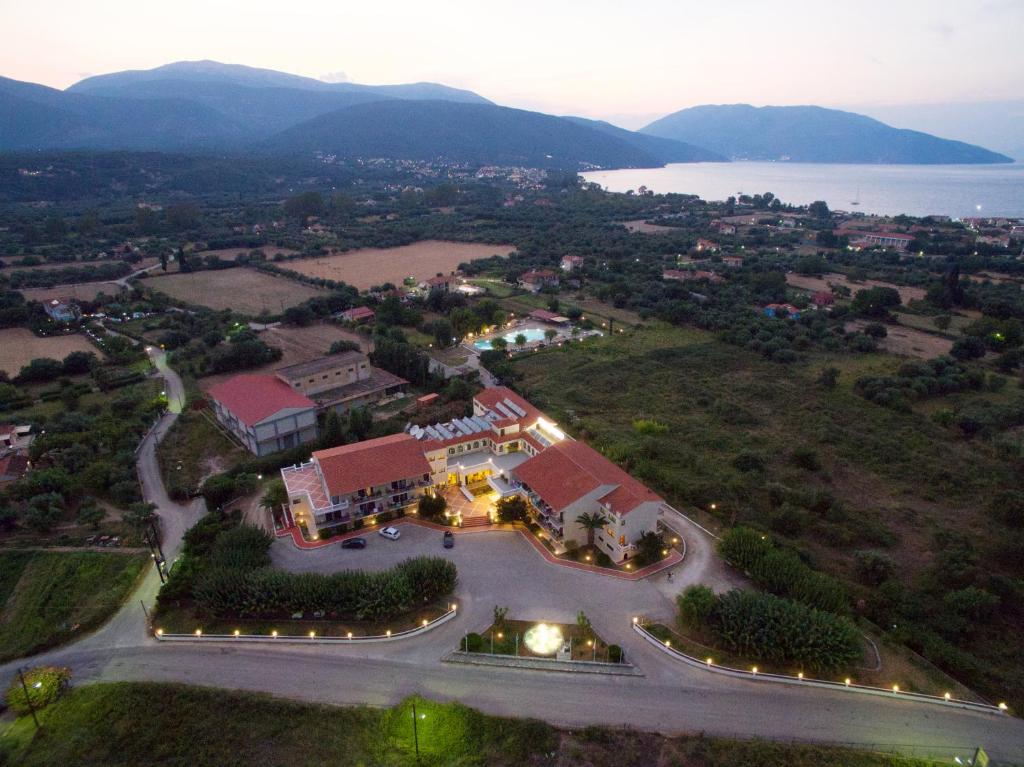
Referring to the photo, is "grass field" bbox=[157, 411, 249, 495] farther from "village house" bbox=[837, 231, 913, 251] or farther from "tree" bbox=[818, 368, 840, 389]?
"village house" bbox=[837, 231, 913, 251]

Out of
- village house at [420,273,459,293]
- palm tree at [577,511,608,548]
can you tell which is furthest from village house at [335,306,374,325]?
palm tree at [577,511,608,548]

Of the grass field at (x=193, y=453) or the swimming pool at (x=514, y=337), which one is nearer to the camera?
the grass field at (x=193, y=453)

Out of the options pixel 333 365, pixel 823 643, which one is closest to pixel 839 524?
pixel 823 643

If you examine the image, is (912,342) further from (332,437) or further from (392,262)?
(392,262)

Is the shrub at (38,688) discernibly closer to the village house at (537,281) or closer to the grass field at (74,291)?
the grass field at (74,291)

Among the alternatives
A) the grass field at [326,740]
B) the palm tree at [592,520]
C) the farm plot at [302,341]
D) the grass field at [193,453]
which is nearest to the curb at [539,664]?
the grass field at [326,740]

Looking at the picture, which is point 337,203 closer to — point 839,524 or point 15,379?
point 15,379
